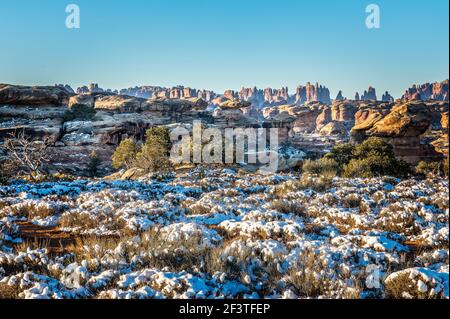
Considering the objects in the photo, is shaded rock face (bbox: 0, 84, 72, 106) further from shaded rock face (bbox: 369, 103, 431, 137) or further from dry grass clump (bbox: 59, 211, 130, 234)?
dry grass clump (bbox: 59, 211, 130, 234)

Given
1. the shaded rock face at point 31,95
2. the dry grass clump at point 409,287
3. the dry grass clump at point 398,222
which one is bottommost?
the dry grass clump at point 398,222

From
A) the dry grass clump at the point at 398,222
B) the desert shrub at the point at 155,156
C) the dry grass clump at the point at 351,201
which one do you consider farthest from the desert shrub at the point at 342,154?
the dry grass clump at the point at 398,222

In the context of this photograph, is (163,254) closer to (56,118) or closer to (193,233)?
(193,233)

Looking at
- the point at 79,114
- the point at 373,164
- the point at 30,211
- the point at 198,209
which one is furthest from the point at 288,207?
the point at 79,114

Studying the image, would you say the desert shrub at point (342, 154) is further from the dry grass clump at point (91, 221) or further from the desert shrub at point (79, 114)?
the desert shrub at point (79, 114)

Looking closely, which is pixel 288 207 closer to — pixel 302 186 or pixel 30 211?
pixel 302 186

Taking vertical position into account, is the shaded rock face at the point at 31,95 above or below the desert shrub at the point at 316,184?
above

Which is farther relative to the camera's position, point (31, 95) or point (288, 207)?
point (31, 95)
